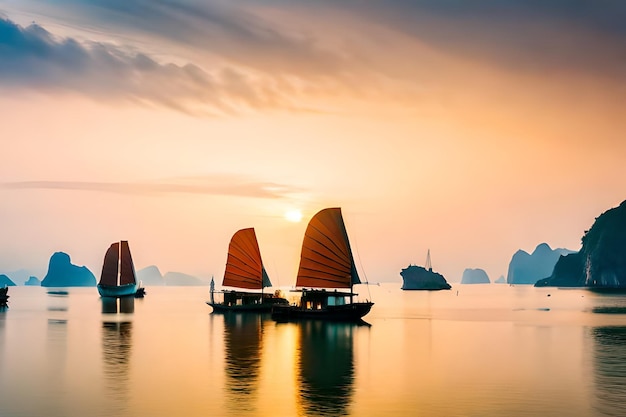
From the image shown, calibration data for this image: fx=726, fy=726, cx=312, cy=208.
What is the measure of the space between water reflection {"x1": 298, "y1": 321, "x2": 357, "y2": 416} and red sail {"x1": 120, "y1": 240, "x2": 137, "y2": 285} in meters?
83.1

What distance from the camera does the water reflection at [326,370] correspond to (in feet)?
91.7

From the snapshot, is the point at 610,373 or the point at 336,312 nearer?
the point at 610,373

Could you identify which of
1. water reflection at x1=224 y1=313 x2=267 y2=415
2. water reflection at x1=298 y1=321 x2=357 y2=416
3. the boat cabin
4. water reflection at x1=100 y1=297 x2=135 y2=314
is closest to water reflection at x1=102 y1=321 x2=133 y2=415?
water reflection at x1=224 y1=313 x2=267 y2=415

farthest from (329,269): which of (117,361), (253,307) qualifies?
(117,361)

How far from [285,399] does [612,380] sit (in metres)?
16.4

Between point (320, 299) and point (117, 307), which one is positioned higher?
point (320, 299)

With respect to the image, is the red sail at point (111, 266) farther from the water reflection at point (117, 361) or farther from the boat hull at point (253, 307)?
the water reflection at point (117, 361)

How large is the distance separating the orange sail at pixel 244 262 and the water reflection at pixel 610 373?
1433 inches

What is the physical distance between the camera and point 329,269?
68062 millimetres

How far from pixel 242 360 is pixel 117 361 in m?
7.15

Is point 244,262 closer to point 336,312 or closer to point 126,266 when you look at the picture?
point 336,312

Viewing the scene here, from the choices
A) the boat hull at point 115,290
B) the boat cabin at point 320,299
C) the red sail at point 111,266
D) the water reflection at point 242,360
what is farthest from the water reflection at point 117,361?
the boat hull at point 115,290

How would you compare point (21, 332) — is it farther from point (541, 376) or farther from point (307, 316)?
point (541, 376)

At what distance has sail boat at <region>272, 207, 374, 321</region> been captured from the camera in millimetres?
66812
